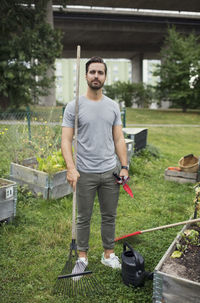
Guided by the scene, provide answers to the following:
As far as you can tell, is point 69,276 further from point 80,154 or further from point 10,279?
point 80,154

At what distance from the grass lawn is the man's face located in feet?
6.28

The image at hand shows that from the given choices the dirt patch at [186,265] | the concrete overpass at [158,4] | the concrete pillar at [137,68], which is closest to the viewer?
the dirt patch at [186,265]

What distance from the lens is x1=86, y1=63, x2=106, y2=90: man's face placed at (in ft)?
8.18

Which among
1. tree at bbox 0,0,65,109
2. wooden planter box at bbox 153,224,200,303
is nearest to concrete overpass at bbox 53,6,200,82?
tree at bbox 0,0,65,109

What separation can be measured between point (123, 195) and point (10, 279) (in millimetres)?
2718

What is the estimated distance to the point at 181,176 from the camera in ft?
19.3

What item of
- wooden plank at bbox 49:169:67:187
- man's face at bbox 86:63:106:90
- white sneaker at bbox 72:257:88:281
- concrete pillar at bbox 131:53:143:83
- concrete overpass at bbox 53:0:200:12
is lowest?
white sneaker at bbox 72:257:88:281

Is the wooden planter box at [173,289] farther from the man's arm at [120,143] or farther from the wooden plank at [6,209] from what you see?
the wooden plank at [6,209]

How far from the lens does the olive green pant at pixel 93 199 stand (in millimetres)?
2657

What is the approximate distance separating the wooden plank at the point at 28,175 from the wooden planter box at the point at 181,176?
2.84m

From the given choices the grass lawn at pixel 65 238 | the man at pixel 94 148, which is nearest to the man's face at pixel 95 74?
the man at pixel 94 148

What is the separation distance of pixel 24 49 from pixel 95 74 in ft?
42.2

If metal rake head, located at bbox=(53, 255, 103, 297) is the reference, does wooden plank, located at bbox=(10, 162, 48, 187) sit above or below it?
above

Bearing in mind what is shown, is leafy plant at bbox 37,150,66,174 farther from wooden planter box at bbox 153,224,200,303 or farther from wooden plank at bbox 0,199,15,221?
Result: wooden planter box at bbox 153,224,200,303
